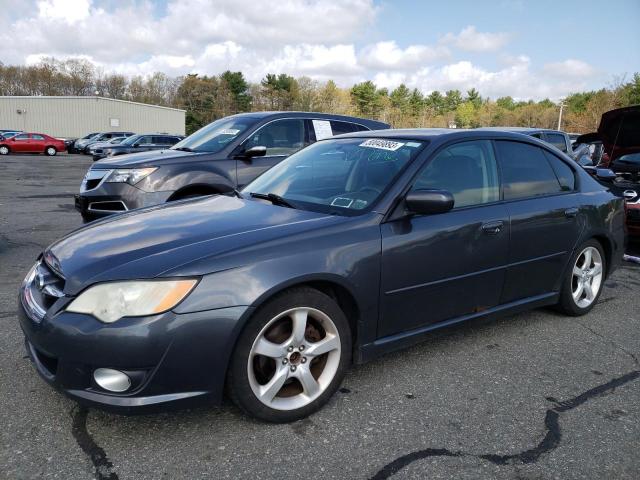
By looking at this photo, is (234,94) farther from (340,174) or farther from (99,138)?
(340,174)

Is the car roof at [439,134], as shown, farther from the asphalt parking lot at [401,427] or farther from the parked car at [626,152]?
the parked car at [626,152]

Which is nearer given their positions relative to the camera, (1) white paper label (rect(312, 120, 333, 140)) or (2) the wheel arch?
(2) the wheel arch

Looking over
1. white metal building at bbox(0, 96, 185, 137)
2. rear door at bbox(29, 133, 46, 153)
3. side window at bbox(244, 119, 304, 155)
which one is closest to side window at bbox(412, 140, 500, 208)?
side window at bbox(244, 119, 304, 155)

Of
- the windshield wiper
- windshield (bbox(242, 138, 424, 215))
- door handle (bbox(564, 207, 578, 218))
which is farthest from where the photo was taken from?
door handle (bbox(564, 207, 578, 218))

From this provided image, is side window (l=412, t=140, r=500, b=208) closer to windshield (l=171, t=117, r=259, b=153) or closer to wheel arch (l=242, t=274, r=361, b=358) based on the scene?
wheel arch (l=242, t=274, r=361, b=358)

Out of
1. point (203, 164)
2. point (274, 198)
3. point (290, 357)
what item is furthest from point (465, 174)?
point (203, 164)

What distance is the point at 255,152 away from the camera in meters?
6.04

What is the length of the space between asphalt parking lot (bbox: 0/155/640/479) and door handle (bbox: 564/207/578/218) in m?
0.97

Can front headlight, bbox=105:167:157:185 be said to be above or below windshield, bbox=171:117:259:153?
below

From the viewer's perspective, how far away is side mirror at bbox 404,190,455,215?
3.00m

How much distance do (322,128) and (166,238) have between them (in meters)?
4.52

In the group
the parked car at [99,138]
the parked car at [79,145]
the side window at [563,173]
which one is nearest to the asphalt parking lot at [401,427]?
the side window at [563,173]

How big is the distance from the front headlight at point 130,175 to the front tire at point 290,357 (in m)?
3.76

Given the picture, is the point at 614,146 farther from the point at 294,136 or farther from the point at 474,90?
the point at 474,90
